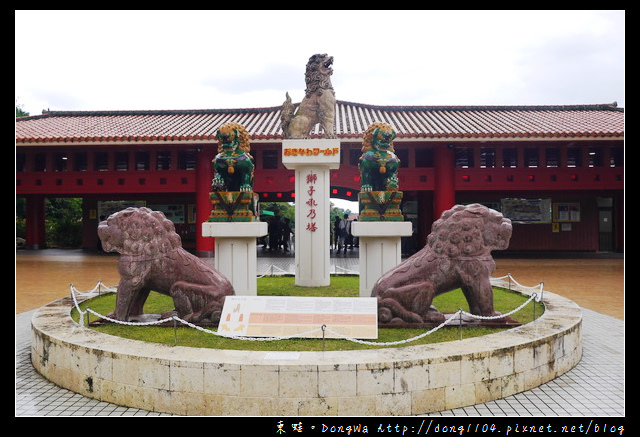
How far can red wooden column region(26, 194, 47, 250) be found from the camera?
66.4 feet

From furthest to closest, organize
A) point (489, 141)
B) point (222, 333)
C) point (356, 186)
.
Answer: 1. point (356, 186)
2. point (489, 141)
3. point (222, 333)

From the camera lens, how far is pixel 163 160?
1717cm

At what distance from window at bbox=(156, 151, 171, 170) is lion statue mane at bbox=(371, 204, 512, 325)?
538 inches

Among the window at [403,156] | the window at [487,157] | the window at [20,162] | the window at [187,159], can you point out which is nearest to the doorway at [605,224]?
the window at [487,157]

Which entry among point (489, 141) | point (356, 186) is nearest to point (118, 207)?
point (356, 186)

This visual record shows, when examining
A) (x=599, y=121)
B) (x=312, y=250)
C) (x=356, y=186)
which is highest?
(x=599, y=121)

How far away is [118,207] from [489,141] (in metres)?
16.3

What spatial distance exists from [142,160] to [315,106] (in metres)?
11.1

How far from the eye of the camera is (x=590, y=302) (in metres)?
8.97

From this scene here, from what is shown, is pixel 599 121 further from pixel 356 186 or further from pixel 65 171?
pixel 65 171

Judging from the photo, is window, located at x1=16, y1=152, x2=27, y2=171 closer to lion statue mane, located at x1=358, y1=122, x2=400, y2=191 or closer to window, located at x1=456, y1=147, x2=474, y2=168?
lion statue mane, located at x1=358, y1=122, x2=400, y2=191

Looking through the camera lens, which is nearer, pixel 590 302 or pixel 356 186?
pixel 590 302

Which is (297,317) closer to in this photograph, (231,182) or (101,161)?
(231,182)

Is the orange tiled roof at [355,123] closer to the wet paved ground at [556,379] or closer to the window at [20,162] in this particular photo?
the window at [20,162]
